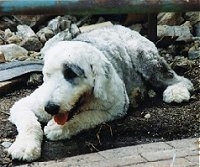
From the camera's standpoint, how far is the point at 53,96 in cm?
445

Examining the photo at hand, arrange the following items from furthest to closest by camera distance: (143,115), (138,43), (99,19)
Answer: (99,19), (138,43), (143,115)

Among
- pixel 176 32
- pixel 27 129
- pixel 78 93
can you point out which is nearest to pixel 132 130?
pixel 78 93

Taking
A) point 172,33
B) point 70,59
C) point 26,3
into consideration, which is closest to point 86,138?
point 70,59

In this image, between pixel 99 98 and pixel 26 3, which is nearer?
pixel 26 3

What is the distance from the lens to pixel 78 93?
4625 mm

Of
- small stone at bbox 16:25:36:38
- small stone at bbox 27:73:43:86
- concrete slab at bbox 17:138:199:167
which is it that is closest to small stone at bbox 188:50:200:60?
small stone at bbox 27:73:43:86

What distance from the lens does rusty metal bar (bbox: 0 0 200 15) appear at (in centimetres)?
298

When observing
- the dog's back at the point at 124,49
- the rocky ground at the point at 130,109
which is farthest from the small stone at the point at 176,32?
the dog's back at the point at 124,49

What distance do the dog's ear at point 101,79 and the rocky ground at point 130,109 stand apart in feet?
0.95

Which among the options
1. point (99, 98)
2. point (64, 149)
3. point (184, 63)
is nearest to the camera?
point (64, 149)

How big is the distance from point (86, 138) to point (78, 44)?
2.67ft

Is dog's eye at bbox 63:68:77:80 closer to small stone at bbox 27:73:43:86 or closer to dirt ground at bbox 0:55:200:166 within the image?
dirt ground at bbox 0:55:200:166

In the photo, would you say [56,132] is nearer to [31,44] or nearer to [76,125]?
[76,125]

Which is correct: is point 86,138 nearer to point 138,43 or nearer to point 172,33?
point 138,43
